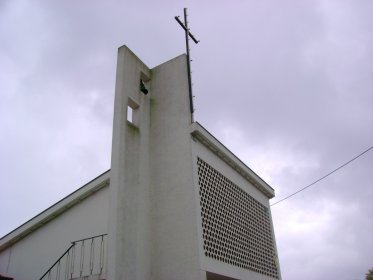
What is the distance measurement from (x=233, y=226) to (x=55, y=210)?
6279 mm

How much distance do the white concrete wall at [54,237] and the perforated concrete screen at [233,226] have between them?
135 inches

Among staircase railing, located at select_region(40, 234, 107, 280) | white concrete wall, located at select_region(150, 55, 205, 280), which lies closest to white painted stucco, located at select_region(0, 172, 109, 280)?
staircase railing, located at select_region(40, 234, 107, 280)

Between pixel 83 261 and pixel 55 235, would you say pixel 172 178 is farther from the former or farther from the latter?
pixel 55 235

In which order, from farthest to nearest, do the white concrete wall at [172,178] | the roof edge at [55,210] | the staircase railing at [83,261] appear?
1. the roof edge at [55,210]
2. the staircase railing at [83,261]
3. the white concrete wall at [172,178]

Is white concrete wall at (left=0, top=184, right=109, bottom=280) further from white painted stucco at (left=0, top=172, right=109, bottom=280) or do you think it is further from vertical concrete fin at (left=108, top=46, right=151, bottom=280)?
vertical concrete fin at (left=108, top=46, right=151, bottom=280)

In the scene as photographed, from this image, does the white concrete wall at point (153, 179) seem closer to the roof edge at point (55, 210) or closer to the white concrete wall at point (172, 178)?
the white concrete wall at point (172, 178)

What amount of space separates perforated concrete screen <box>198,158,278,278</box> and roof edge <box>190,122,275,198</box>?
28.1 inches

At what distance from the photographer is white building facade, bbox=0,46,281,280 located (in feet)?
33.8

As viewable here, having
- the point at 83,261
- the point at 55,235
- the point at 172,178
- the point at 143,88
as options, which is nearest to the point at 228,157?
the point at 172,178

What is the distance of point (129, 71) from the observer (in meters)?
12.4

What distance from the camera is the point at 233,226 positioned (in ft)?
41.0

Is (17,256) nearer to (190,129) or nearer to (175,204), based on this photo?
(175,204)

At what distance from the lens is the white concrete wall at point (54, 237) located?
1269 cm

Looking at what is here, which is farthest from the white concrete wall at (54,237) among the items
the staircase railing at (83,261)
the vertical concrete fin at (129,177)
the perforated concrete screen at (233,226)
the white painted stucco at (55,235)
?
the perforated concrete screen at (233,226)
